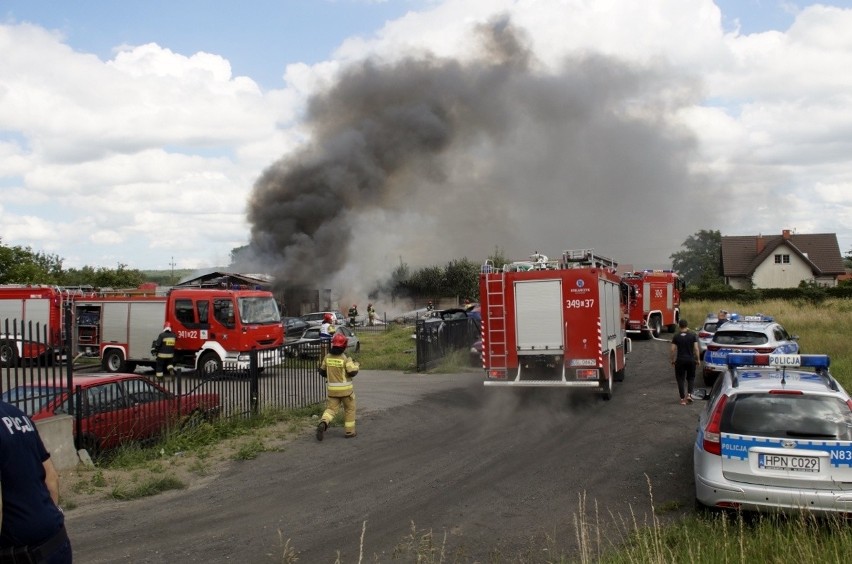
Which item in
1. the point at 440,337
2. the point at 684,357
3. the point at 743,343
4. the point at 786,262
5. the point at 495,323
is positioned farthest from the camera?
the point at 786,262

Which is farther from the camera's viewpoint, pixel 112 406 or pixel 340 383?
pixel 340 383

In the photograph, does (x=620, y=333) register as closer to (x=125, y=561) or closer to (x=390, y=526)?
(x=390, y=526)

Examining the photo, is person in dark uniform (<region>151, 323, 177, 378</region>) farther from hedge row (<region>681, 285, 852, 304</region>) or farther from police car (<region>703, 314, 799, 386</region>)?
hedge row (<region>681, 285, 852, 304</region>)

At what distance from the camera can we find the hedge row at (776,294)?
38250 mm

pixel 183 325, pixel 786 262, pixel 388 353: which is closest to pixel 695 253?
pixel 786 262

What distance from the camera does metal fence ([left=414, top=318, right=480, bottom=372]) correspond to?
65.0 ft

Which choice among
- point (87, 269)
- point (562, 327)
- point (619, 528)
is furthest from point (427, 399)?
point (87, 269)

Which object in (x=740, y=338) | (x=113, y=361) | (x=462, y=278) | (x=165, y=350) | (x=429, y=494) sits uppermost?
(x=462, y=278)

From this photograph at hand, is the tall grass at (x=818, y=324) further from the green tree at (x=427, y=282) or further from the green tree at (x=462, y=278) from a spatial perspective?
the green tree at (x=427, y=282)

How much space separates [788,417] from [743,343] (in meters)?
9.66

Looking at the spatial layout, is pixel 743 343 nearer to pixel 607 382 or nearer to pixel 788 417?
pixel 607 382

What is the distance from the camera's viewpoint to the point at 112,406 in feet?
29.3

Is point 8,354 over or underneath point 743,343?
over

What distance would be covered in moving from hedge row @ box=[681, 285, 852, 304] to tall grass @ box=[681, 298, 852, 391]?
145 centimetres
